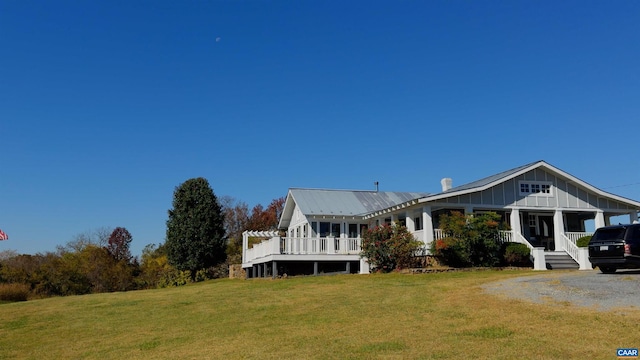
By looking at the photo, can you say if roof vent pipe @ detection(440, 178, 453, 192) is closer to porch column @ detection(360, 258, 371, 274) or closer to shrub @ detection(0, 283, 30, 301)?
porch column @ detection(360, 258, 371, 274)

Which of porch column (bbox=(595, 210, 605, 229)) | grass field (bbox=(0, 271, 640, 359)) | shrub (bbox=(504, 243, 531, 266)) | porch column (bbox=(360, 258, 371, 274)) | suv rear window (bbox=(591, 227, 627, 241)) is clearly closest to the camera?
grass field (bbox=(0, 271, 640, 359))

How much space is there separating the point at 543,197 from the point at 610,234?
11111 mm

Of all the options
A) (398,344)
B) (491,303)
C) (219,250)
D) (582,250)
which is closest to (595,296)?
(491,303)

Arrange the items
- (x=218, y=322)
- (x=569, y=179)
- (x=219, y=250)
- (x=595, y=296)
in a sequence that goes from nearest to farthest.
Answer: (x=595, y=296)
(x=218, y=322)
(x=569, y=179)
(x=219, y=250)

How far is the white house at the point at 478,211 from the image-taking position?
27.5 m

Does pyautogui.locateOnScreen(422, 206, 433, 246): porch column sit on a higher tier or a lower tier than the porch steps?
higher

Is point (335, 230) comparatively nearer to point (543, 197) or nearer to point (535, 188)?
point (535, 188)

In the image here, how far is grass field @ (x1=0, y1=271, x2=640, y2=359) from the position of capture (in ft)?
31.7

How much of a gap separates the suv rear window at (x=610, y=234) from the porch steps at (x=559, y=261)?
24.7ft

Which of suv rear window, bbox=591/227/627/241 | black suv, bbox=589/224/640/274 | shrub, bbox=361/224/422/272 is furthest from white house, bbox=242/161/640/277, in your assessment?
black suv, bbox=589/224/640/274

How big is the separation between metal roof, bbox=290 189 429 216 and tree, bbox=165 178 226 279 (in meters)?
11.4

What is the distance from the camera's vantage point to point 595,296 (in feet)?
43.1

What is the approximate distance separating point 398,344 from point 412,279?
11130 millimetres

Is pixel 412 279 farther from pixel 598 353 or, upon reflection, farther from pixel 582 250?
pixel 598 353
